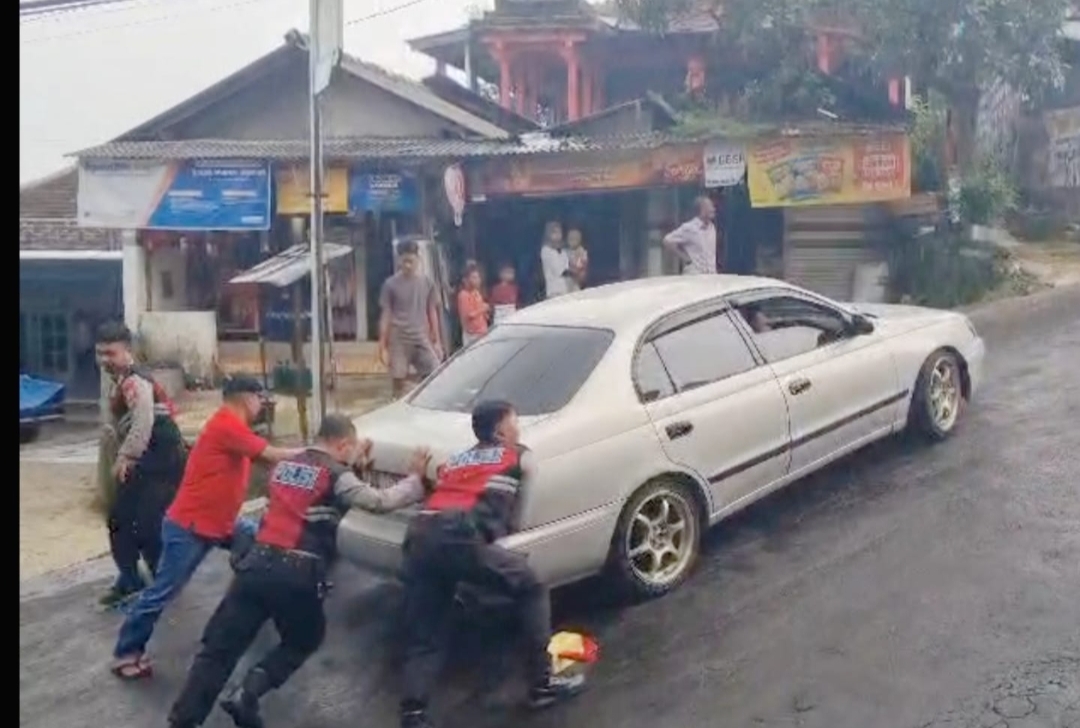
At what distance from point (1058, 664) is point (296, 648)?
3130 mm

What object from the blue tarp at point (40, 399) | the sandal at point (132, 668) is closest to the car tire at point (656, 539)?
the sandal at point (132, 668)

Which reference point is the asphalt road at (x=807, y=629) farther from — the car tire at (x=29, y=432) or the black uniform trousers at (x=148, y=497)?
the car tire at (x=29, y=432)

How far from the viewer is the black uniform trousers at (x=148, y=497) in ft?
21.9

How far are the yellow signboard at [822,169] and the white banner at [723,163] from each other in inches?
3.9

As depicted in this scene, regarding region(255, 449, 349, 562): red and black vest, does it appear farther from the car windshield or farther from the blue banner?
the blue banner

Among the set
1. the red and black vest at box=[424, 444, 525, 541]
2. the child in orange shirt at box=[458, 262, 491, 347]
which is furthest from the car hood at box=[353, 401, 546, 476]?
the child in orange shirt at box=[458, 262, 491, 347]

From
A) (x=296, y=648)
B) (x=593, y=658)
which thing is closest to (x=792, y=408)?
Answer: (x=593, y=658)

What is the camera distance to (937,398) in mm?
8141

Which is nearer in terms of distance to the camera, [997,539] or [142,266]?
[997,539]

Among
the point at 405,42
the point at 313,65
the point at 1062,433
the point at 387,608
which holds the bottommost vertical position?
the point at 387,608

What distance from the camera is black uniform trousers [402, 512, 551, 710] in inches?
206

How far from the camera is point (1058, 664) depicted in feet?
17.1

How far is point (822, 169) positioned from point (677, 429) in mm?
9460
